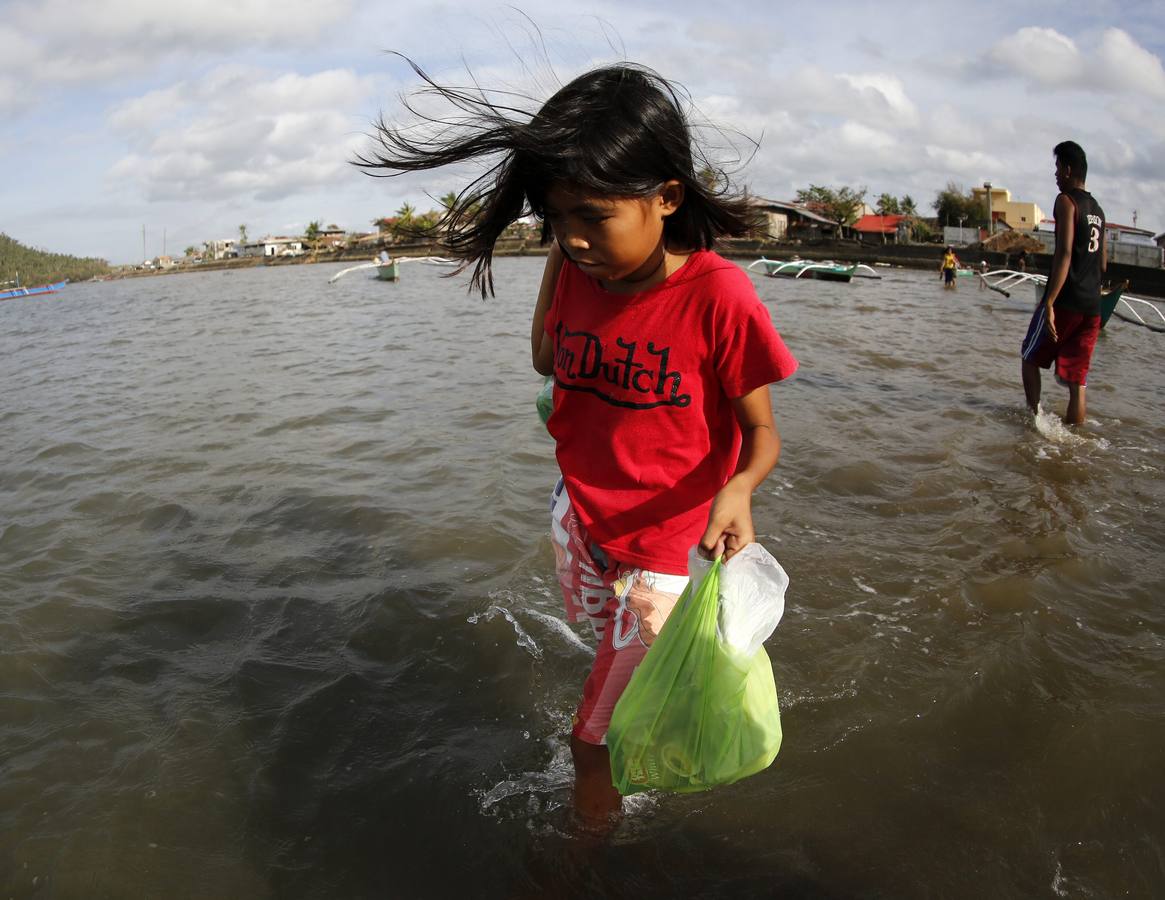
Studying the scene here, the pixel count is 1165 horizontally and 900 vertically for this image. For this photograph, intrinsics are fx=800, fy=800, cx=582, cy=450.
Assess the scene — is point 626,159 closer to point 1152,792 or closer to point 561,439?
point 561,439

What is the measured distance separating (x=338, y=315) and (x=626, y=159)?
17.7 metres

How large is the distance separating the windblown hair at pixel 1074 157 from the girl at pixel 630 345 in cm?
479

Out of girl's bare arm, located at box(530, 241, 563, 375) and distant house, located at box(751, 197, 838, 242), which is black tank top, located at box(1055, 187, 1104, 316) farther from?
distant house, located at box(751, 197, 838, 242)

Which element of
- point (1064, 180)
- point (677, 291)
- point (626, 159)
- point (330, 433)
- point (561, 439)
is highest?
point (1064, 180)

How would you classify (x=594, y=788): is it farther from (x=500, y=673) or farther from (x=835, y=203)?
(x=835, y=203)

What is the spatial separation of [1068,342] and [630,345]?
5211 mm

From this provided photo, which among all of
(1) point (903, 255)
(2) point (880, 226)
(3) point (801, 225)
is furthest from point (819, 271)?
(2) point (880, 226)

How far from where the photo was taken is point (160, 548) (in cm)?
404

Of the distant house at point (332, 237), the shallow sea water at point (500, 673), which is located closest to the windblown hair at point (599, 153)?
the shallow sea water at point (500, 673)

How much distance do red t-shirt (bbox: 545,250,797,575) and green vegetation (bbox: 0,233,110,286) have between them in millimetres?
126321

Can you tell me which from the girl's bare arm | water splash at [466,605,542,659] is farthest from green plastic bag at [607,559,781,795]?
water splash at [466,605,542,659]

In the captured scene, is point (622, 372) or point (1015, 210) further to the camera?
point (1015, 210)

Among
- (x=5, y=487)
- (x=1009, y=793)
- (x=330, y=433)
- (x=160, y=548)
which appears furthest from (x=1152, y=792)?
(x=5, y=487)

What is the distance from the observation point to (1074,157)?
17.5 ft
